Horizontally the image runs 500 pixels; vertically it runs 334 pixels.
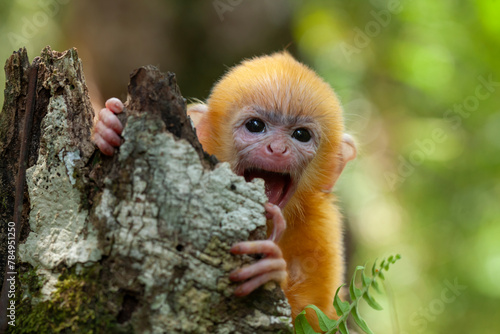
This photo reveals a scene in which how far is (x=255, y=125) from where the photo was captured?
4.50m

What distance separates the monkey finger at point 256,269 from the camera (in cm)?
220

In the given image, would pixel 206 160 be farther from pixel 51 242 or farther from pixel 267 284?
pixel 51 242

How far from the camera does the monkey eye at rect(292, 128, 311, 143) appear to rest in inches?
178

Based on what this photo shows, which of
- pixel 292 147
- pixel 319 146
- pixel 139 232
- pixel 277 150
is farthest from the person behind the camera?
pixel 319 146

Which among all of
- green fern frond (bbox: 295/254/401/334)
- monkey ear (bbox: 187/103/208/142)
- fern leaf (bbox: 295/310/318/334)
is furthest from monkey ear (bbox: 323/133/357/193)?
fern leaf (bbox: 295/310/318/334)

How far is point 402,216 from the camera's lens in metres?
8.92

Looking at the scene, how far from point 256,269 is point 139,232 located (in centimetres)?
57

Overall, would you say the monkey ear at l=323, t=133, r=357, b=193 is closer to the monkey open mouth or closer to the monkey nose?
the monkey open mouth

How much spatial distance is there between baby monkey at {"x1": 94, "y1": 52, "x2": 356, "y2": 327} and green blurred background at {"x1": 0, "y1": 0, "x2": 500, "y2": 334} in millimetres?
2933

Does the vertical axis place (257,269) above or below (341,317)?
above

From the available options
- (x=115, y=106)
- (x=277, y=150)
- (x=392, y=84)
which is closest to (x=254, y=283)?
(x=115, y=106)

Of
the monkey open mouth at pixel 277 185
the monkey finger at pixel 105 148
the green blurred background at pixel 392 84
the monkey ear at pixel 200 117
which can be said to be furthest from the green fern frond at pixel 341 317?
the green blurred background at pixel 392 84

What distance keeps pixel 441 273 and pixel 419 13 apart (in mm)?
4478

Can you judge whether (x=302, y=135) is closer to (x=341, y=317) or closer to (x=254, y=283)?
(x=341, y=317)
